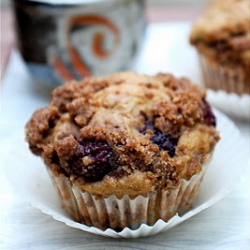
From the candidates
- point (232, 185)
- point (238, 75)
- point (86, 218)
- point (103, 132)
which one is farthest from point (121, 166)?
point (238, 75)

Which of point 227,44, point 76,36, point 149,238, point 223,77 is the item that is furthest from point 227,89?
point 149,238

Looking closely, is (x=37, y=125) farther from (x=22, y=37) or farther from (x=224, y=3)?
(x=224, y=3)

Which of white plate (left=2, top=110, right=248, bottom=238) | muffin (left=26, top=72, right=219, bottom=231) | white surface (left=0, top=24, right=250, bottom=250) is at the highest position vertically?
muffin (left=26, top=72, right=219, bottom=231)

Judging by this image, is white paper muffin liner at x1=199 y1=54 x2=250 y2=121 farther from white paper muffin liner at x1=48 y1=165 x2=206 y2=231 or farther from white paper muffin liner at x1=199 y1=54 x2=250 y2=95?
white paper muffin liner at x1=48 y1=165 x2=206 y2=231

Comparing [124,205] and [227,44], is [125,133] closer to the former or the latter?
[124,205]

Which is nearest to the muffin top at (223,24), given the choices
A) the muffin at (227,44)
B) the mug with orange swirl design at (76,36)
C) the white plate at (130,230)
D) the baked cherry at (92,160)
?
the muffin at (227,44)

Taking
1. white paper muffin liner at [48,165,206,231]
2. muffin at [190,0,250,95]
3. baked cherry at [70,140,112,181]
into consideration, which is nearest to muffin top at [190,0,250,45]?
muffin at [190,0,250,95]

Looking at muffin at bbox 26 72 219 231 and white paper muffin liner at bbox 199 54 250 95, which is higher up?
muffin at bbox 26 72 219 231
